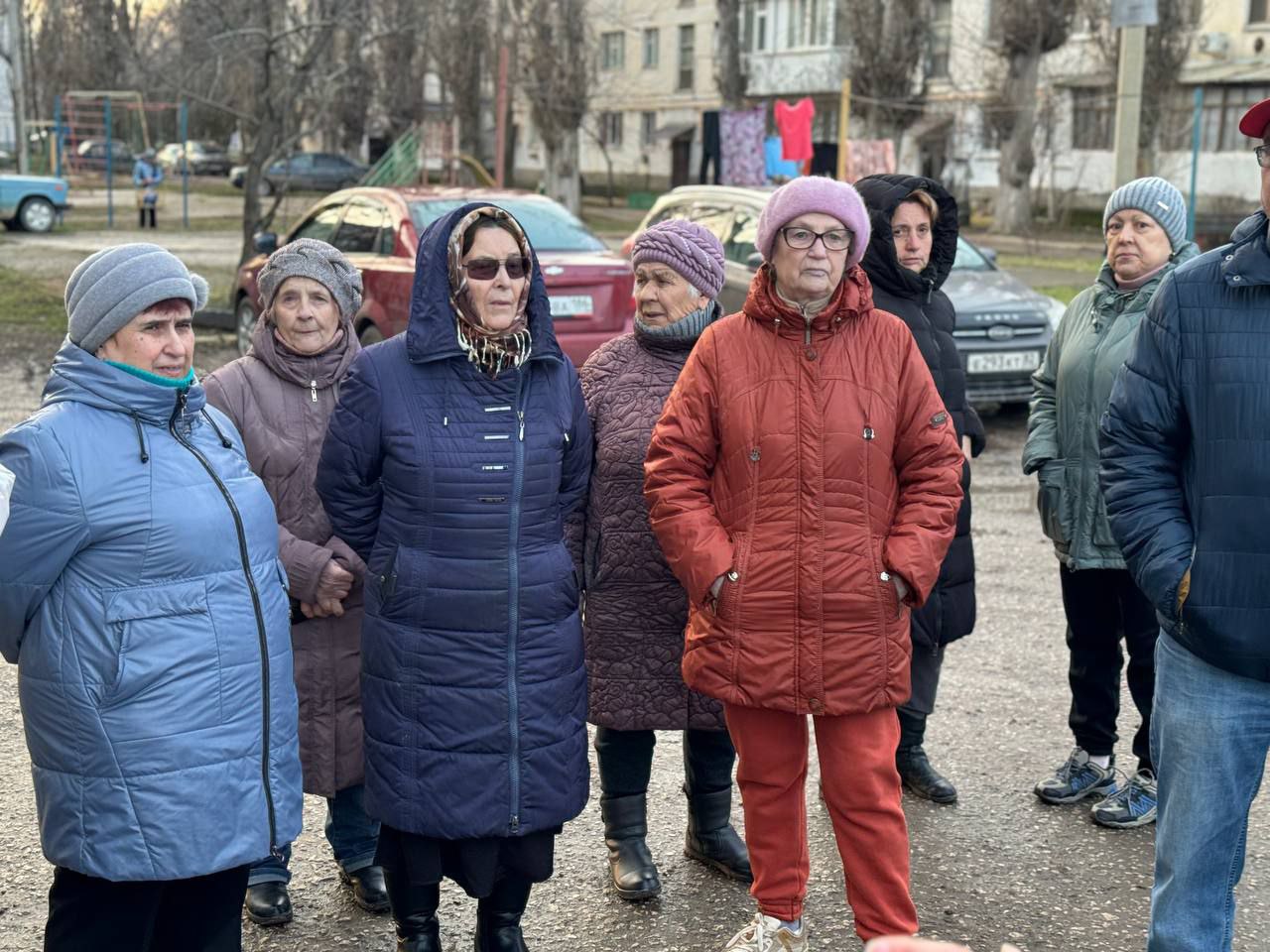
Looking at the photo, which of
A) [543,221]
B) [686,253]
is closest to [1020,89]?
[543,221]

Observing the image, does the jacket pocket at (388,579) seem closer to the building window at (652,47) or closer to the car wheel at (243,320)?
the car wheel at (243,320)

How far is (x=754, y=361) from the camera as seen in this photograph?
3711mm

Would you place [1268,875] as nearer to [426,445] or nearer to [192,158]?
[426,445]

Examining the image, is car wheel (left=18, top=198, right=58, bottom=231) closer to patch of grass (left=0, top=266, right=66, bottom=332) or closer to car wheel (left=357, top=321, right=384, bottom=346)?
patch of grass (left=0, top=266, right=66, bottom=332)

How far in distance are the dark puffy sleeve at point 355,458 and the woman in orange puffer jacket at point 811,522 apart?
688 millimetres

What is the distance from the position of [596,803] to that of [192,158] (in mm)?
55929

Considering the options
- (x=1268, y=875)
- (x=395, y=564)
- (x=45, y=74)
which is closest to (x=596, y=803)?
(x=395, y=564)

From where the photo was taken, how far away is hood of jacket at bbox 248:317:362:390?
404 cm

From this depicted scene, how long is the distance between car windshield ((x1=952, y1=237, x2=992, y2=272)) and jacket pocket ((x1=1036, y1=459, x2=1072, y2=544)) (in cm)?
778

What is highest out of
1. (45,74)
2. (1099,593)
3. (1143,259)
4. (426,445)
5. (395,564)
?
(45,74)

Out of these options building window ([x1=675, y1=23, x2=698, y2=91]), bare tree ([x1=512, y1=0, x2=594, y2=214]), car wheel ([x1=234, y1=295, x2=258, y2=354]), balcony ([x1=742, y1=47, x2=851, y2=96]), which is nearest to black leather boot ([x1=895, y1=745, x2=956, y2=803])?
car wheel ([x1=234, y1=295, x2=258, y2=354])

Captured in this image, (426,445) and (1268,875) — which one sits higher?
(426,445)

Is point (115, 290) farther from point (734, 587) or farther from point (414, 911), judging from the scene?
point (414, 911)

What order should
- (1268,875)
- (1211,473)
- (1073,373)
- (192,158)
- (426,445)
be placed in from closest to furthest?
(1211,473), (426,445), (1268,875), (1073,373), (192,158)
